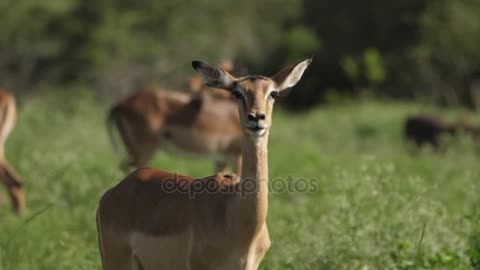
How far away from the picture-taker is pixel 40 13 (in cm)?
2631

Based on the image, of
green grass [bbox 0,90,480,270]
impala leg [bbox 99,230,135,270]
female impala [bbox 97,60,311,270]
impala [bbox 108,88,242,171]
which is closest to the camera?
female impala [bbox 97,60,311,270]

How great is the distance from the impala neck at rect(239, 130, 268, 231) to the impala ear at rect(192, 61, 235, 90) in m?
0.35

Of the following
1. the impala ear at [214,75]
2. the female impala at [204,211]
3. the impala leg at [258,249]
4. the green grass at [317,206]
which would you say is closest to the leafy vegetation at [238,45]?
the green grass at [317,206]

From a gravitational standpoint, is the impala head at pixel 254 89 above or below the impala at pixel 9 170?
above

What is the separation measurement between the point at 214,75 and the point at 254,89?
0.32 metres

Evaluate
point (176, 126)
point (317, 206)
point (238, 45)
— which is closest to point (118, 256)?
point (317, 206)

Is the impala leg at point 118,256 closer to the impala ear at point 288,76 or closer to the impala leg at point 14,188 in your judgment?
the impala ear at point 288,76

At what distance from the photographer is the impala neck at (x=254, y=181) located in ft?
15.0

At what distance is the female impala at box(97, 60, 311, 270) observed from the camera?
4.57m

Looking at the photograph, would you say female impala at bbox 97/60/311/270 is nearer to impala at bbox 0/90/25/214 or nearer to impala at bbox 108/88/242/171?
impala at bbox 0/90/25/214

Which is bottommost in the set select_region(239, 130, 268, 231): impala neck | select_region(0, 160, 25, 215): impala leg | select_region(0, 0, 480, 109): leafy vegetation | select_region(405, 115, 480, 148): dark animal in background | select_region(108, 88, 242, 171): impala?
select_region(0, 0, 480, 109): leafy vegetation

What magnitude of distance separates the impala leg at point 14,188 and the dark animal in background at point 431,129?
8075 mm

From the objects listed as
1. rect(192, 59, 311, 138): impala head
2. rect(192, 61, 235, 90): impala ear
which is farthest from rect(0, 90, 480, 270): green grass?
rect(192, 61, 235, 90): impala ear

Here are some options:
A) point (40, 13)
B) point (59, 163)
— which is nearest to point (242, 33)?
point (40, 13)
